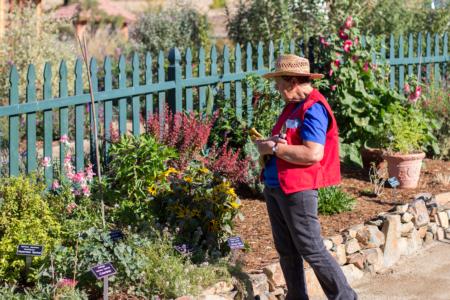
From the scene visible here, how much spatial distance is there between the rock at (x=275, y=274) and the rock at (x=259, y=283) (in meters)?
0.06

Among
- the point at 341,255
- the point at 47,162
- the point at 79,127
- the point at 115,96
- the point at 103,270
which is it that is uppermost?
the point at 115,96

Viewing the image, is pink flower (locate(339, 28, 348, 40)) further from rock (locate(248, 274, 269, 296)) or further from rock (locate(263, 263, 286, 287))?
rock (locate(248, 274, 269, 296))

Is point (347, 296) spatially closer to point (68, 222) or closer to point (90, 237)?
point (90, 237)

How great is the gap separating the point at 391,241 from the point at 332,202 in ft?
2.15

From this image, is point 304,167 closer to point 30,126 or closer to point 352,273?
point 352,273

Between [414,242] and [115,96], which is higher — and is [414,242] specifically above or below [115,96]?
below

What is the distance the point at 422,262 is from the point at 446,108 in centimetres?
350

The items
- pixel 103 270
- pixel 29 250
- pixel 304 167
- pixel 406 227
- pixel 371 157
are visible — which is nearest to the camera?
pixel 103 270

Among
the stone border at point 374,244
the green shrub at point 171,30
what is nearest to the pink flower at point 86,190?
the stone border at point 374,244

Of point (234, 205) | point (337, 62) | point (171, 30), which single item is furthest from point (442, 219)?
point (171, 30)

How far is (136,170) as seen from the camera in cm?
588

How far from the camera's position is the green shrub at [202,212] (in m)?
5.08

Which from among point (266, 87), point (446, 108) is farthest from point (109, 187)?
point (446, 108)

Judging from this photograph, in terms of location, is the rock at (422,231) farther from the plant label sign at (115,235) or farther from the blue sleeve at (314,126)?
the plant label sign at (115,235)
